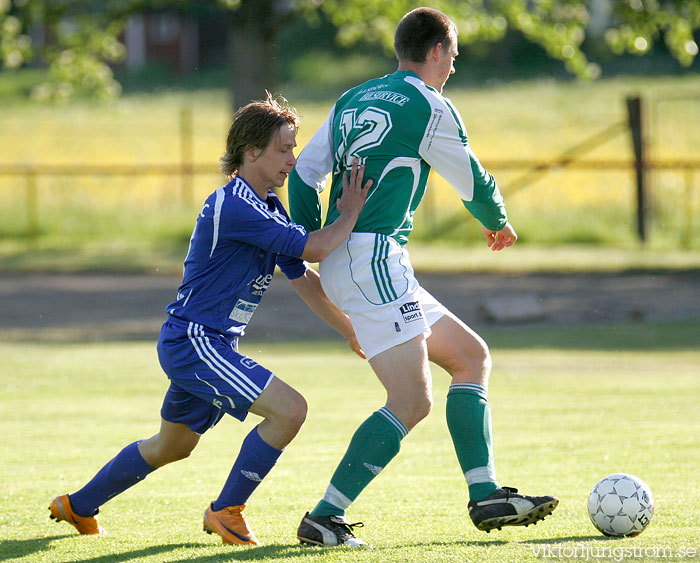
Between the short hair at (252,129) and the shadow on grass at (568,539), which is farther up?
the short hair at (252,129)

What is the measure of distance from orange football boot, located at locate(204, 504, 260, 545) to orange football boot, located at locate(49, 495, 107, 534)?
0.59 meters

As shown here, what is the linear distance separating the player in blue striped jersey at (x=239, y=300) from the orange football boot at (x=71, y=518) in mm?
462

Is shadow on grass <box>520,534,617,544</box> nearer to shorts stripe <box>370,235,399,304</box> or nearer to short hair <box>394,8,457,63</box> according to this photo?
shorts stripe <box>370,235,399,304</box>

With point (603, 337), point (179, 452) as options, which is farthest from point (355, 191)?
point (603, 337)

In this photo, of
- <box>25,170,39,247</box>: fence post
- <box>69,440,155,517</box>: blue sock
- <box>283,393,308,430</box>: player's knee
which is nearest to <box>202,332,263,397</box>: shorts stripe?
<box>283,393,308,430</box>: player's knee

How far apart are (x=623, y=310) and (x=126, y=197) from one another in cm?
1529

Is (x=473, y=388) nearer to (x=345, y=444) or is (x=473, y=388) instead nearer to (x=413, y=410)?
(x=413, y=410)

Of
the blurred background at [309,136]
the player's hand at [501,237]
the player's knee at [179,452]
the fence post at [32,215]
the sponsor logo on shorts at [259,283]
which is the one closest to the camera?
the sponsor logo on shorts at [259,283]

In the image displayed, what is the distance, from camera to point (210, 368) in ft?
14.8

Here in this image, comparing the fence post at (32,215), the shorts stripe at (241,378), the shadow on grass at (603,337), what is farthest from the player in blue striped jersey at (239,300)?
the fence post at (32,215)

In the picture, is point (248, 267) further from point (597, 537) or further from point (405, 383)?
point (597, 537)

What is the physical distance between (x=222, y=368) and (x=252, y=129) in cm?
98

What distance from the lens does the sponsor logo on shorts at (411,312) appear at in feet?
14.8

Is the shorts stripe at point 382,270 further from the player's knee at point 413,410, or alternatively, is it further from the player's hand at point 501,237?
the player's hand at point 501,237
